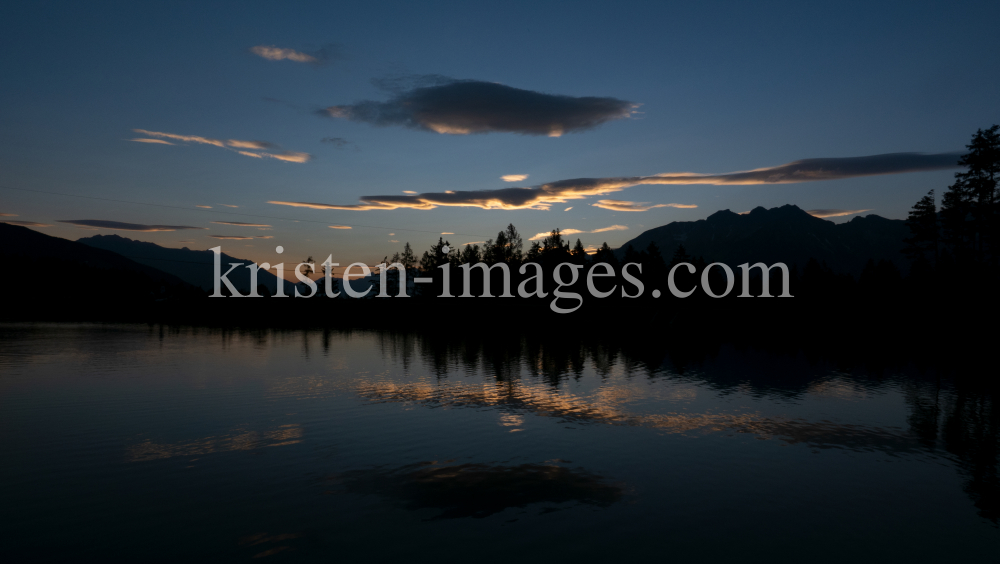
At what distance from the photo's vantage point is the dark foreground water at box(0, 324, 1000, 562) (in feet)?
53.3

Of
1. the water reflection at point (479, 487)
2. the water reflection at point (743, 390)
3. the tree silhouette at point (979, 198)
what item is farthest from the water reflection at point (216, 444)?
the tree silhouette at point (979, 198)

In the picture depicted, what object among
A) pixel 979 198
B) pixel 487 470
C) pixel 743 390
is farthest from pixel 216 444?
pixel 979 198

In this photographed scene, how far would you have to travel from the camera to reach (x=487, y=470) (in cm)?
2284

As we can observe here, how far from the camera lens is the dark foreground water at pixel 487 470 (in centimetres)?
1623

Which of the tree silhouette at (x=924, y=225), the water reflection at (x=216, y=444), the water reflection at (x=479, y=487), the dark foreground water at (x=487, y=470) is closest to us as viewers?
the dark foreground water at (x=487, y=470)

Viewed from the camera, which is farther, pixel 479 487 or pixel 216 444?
pixel 216 444

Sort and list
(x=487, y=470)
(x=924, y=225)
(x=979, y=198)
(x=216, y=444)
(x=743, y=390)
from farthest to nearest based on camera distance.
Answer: (x=924, y=225) < (x=979, y=198) < (x=743, y=390) < (x=216, y=444) < (x=487, y=470)

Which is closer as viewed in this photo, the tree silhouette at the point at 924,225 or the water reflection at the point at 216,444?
the water reflection at the point at 216,444

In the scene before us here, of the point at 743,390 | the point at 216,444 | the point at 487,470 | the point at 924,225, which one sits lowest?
the point at 743,390

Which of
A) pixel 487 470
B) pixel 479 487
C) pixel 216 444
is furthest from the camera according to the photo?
pixel 216 444

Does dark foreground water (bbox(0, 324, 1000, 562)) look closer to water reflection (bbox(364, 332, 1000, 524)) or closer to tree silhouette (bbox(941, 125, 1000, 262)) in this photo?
water reflection (bbox(364, 332, 1000, 524))

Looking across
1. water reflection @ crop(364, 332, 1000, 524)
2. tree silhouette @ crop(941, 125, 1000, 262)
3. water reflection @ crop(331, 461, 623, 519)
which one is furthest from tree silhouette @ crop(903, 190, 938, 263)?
water reflection @ crop(331, 461, 623, 519)

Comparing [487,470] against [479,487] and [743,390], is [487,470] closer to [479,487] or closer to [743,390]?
[479,487]

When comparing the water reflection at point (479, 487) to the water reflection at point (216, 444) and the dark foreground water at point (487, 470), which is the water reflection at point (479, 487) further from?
the water reflection at point (216, 444)
